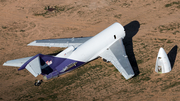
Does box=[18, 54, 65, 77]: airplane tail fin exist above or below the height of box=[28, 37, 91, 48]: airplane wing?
above

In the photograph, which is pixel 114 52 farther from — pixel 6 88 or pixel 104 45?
pixel 6 88

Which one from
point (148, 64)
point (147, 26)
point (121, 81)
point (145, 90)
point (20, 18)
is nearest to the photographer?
point (145, 90)

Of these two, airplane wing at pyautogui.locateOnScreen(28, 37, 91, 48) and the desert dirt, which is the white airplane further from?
airplane wing at pyautogui.locateOnScreen(28, 37, 91, 48)

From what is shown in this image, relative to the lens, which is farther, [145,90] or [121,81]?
[121,81]

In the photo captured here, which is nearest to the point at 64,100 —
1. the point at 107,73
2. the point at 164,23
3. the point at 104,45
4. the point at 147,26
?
the point at 107,73

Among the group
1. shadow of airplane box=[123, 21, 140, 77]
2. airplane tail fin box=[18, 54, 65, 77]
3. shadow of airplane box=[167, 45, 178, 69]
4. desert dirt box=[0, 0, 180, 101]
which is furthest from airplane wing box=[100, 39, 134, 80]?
airplane tail fin box=[18, 54, 65, 77]

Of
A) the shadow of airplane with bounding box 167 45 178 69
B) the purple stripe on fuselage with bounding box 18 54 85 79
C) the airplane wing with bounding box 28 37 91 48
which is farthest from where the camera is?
the airplane wing with bounding box 28 37 91 48

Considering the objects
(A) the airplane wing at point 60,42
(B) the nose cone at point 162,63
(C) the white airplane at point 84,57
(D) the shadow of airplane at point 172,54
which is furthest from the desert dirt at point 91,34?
(C) the white airplane at point 84,57
